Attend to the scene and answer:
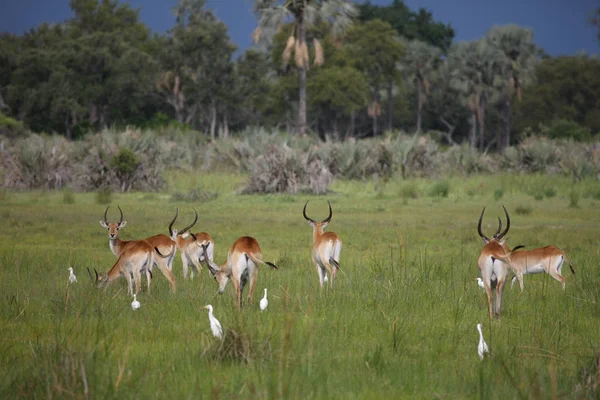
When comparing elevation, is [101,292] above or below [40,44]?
below

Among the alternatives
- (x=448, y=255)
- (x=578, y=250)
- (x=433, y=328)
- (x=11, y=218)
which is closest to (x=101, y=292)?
(x=433, y=328)

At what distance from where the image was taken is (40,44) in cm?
6944

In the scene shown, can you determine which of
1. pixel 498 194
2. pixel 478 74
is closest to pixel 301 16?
pixel 498 194

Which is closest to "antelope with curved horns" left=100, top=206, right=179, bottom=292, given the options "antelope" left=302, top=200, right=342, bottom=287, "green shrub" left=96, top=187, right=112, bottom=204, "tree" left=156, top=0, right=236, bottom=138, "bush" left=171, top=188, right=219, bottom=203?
"antelope" left=302, top=200, right=342, bottom=287

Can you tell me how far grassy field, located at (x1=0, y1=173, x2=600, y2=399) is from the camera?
5.41 meters

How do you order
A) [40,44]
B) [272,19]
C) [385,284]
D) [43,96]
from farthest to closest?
[40,44] < [43,96] < [272,19] < [385,284]

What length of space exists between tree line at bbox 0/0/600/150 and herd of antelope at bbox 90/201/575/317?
134 ft

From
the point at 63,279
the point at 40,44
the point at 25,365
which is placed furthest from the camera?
the point at 40,44

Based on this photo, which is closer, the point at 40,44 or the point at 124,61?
the point at 124,61

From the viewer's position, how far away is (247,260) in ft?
26.3

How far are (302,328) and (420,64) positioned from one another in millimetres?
66158

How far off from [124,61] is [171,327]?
55490 millimetres

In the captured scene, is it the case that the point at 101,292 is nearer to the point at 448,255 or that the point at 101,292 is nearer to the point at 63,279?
the point at 63,279

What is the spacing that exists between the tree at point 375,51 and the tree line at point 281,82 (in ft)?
0.31
